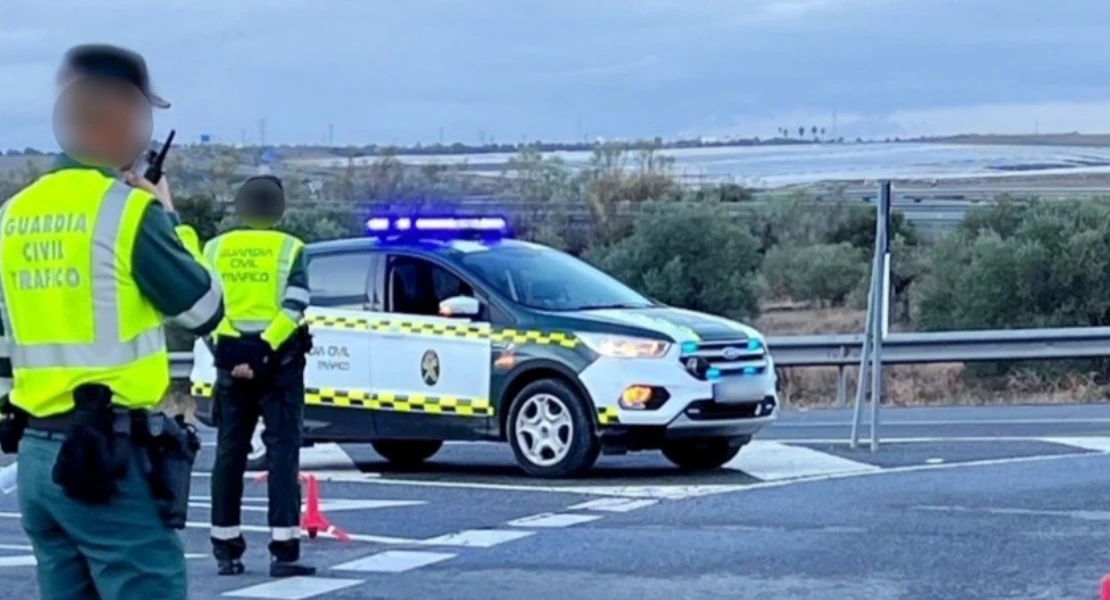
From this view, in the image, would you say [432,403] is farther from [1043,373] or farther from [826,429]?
[1043,373]

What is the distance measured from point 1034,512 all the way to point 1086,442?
13.4 feet

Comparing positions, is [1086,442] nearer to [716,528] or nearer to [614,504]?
[614,504]

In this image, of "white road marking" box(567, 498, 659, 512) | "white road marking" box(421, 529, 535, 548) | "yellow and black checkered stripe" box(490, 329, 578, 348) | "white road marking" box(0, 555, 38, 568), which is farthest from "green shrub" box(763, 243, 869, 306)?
"white road marking" box(0, 555, 38, 568)

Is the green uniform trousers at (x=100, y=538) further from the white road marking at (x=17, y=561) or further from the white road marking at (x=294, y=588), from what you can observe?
the white road marking at (x=17, y=561)

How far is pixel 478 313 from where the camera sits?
13922 mm

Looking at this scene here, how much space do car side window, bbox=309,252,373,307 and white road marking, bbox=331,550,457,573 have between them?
4.11 meters

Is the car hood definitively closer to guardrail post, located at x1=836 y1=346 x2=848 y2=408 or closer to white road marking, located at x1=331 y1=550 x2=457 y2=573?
white road marking, located at x1=331 y1=550 x2=457 y2=573

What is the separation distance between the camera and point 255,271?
10.3 m

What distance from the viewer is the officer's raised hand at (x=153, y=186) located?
5.57 meters

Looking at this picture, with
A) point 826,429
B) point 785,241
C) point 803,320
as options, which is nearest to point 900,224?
point 785,241

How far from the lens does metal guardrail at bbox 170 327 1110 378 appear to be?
21828 millimetres

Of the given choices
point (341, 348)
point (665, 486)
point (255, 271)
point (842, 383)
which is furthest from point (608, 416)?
point (842, 383)

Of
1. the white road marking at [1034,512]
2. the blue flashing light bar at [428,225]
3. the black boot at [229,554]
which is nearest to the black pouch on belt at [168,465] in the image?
the black boot at [229,554]

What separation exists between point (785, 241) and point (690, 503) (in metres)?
30.3
